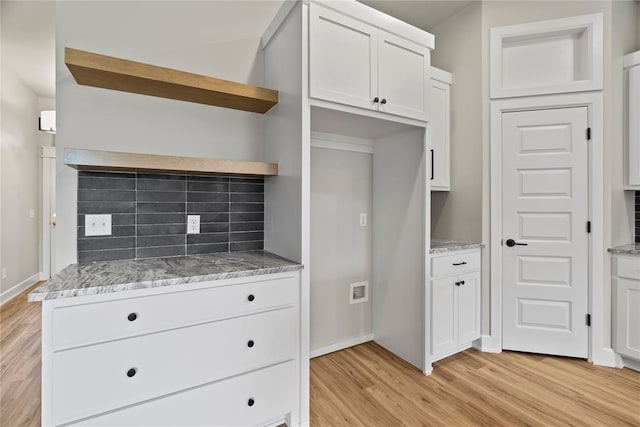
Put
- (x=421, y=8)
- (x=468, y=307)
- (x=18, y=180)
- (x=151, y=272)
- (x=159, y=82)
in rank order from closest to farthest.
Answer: (x=151, y=272) → (x=159, y=82) → (x=468, y=307) → (x=421, y=8) → (x=18, y=180)

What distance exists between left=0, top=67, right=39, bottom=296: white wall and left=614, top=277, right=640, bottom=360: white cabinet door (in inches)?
251

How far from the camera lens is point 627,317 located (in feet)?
7.34

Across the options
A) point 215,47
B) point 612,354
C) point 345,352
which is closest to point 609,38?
point 612,354

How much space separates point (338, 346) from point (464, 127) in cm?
222

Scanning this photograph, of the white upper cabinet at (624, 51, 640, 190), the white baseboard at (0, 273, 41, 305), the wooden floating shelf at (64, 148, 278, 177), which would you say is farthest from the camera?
the white baseboard at (0, 273, 41, 305)

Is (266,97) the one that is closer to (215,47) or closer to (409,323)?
(215,47)

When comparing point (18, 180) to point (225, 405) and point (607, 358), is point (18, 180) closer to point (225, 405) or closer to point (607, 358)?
point (225, 405)

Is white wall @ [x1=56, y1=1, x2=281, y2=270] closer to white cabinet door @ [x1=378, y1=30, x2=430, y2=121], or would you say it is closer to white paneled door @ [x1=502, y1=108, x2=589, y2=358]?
white cabinet door @ [x1=378, y1=30, x2=430, y2=121]

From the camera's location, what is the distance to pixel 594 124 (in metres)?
2.35

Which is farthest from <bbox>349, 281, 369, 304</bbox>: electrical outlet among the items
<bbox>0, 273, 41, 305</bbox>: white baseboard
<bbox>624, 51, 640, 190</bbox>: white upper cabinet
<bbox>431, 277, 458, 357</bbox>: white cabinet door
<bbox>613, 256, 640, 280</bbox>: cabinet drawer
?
<bbox>0, 273, 41, 305</bbox>: white baseboard

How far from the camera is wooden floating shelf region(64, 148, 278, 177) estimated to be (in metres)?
1.40

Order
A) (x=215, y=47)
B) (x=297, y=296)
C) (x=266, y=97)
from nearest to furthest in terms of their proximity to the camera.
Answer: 1. (x=297, y=296)
2. (x=266, y=97)
3. (x=215, y=47)

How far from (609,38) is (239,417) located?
12.0ft

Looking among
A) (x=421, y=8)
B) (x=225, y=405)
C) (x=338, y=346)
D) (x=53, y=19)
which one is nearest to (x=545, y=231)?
(x=338, y=346)
